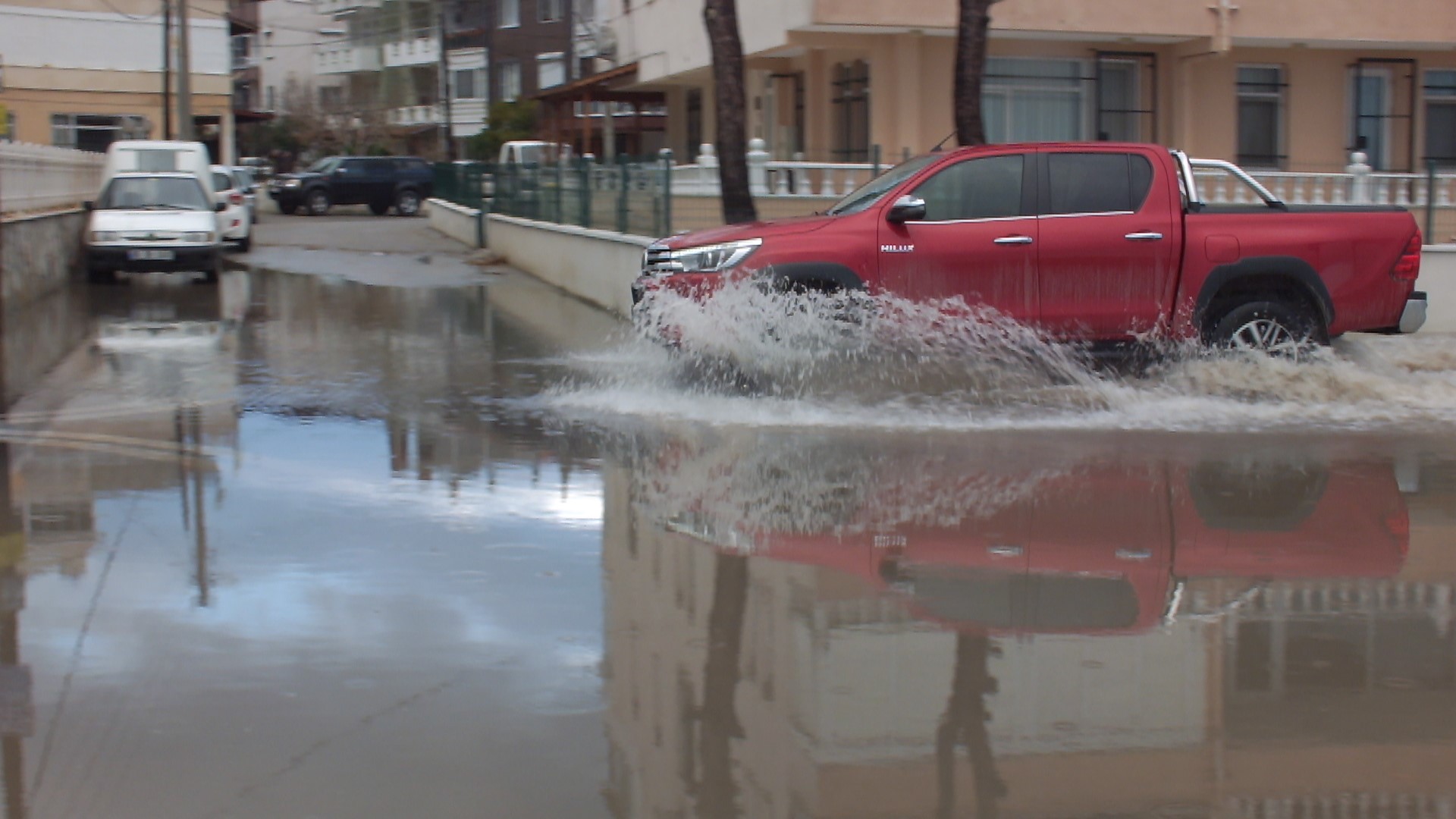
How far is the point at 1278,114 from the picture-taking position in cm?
2291

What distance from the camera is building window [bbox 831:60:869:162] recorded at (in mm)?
22078

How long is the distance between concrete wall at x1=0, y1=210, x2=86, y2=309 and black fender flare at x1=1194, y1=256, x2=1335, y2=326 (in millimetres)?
12691

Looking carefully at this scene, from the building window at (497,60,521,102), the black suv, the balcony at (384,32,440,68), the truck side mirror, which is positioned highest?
the balcony at (384,32,440,68)

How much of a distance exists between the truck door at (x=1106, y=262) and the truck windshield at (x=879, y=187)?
881 millimetres

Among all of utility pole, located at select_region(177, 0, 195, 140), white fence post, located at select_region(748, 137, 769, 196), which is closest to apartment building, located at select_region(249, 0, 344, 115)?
utility pole, located at select_region(177, 0, 195, 140)

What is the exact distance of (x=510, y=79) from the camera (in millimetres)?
59656

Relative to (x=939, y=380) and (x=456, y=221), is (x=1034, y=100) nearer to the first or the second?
(x=939, y=380)

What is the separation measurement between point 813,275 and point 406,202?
35147 millimetres

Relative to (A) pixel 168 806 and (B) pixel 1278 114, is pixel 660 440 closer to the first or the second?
(A) pixel 168 806

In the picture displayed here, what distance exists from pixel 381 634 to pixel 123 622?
3.36 ft

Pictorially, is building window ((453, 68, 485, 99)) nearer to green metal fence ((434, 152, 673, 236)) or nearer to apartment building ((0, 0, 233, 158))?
apartment building ((0, 0, 233, 158))

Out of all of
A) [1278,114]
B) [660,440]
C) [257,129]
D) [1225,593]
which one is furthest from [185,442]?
[257,129]

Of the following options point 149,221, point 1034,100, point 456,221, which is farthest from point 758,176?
point 456,221

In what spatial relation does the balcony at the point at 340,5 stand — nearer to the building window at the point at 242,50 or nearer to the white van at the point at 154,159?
the building window at the point at 242,50
